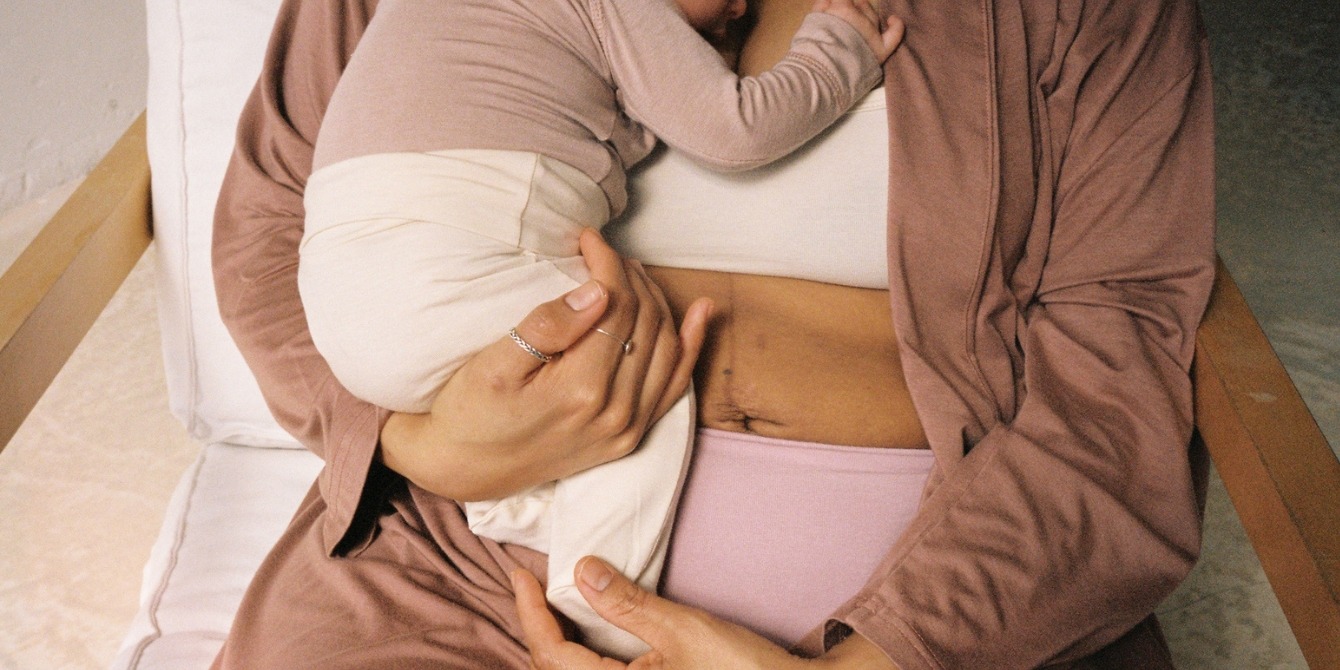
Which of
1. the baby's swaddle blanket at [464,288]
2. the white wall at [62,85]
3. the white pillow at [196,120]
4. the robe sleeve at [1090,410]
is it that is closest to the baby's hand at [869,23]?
the robe sleeve at [1090,410]

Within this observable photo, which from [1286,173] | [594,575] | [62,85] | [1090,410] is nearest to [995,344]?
[1090,410]

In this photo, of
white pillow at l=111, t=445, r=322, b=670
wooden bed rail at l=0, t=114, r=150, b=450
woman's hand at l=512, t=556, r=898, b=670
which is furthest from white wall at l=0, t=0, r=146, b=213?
woman's hand at l=512, t=556, r=898, b=670

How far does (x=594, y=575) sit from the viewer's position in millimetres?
757

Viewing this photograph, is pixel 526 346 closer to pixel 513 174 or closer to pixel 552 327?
pixel 552 327

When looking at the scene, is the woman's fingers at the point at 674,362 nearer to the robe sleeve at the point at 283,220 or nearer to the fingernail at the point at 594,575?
the fingernail at the point at 594,575

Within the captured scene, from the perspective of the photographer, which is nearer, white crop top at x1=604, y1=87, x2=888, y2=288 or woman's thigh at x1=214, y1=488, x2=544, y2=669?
A: woman's thigh at x1=214, y1=488, x2=544, y2=669

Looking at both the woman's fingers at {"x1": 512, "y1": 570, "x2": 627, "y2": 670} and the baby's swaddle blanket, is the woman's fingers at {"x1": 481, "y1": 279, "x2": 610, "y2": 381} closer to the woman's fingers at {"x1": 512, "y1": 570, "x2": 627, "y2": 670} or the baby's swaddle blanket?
the baby's swaddle blanket

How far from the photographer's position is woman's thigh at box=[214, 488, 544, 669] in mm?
824

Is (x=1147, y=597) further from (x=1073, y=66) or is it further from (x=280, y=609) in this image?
(x=280, y=609)

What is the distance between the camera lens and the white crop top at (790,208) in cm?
93

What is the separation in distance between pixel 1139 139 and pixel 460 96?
64 centimetres

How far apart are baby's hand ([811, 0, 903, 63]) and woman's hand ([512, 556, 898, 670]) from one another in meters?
0.54

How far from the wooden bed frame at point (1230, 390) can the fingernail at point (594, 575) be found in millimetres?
536

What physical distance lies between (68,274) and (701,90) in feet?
2.35
